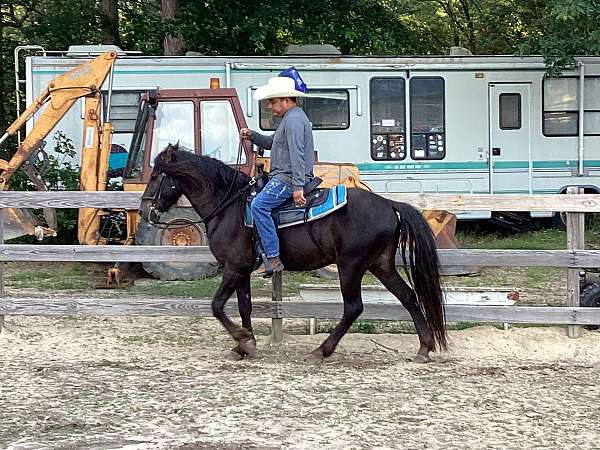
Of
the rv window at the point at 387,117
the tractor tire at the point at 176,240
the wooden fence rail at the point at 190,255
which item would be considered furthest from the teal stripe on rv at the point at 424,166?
the wooden fence rail at the point at 190,255

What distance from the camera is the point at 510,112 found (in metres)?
14.1

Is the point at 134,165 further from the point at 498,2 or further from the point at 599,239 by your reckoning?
the point at 498,2

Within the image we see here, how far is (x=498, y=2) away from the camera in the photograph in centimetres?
2048

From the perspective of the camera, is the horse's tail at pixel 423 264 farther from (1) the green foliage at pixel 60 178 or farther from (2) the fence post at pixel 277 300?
(1) the green foliage at pixel 60 178

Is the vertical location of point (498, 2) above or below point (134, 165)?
above

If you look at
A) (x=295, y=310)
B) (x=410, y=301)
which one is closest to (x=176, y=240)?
(x=295, y=310)

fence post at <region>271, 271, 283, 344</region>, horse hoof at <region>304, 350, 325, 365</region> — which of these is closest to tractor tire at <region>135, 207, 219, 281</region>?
fence post at <region>271, 271, 283, 344</region>

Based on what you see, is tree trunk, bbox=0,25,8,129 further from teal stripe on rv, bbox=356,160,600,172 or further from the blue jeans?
the blue jeans

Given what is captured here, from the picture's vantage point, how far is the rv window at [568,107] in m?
14.2

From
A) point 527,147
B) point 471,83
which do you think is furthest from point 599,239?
point 471,83

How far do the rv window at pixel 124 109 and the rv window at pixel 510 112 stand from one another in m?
5.92

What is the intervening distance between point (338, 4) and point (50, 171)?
7.59 meters

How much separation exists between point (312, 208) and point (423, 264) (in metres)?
0.94

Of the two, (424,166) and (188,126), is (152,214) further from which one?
(424,166)
